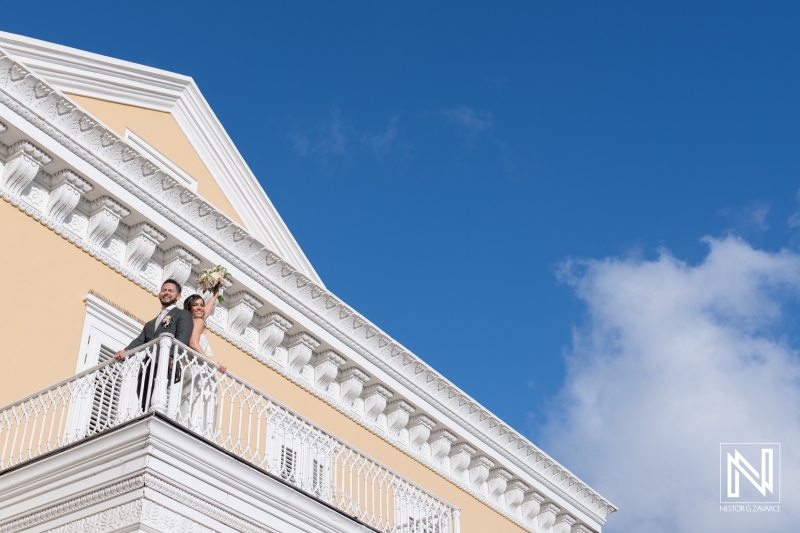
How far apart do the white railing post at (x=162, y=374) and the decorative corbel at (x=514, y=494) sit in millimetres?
9873

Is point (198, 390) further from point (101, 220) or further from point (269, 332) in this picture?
point (269, 332)

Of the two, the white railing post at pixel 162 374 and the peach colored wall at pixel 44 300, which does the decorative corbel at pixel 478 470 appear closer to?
the peach colored wall at pixel 44 300

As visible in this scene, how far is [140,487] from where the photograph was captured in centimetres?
693

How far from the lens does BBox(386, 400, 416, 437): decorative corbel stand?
1453 cm

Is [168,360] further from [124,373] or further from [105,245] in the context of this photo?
[105,245]

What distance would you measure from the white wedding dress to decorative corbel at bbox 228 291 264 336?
4.26 meters

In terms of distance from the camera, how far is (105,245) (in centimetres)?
1116

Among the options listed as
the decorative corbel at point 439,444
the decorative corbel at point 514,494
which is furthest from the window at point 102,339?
the decorative corbel at point 514,494

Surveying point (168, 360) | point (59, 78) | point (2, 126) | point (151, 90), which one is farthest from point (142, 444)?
point (151, 90)

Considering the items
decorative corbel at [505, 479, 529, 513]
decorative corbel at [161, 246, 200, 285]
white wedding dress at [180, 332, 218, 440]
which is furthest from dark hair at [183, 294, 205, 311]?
decorative corbel at [505, 479, 529, 513]

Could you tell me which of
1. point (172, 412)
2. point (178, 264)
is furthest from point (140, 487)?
point (178, 264)

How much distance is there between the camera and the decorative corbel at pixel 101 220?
10.9 m

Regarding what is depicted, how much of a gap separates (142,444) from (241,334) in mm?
5517

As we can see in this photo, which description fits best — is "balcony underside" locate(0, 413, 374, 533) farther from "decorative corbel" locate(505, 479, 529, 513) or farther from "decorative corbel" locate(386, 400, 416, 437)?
"decorative corbel" locate(505, 479, 529, 513)
